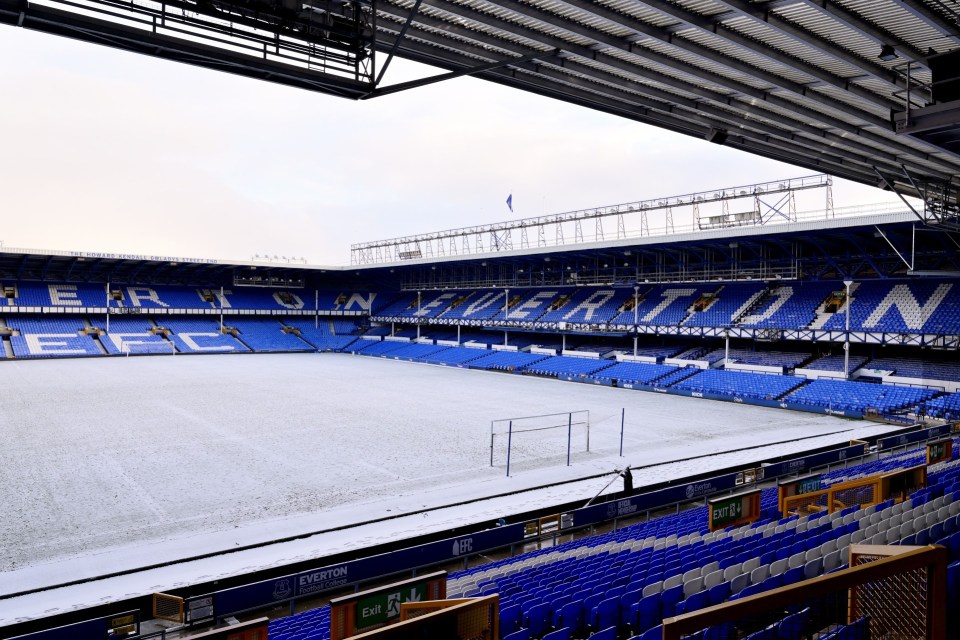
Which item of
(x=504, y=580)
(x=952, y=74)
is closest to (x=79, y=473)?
(x=504, y=580)

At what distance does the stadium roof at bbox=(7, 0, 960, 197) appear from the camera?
20.2ft

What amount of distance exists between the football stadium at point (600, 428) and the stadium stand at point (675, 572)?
5cm

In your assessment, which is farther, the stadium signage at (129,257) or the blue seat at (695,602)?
the stadium signage at (129,257)

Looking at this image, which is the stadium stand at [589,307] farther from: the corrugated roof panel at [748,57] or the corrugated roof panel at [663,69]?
the corrugated roof panel at [748,57]

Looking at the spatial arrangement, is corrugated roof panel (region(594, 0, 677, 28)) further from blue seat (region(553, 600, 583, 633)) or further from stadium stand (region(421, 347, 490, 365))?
stadium stand (region(421, 347, 490, 365))

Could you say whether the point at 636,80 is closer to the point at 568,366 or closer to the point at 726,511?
the point at 726,511

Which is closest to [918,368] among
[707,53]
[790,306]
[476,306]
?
[790,306]

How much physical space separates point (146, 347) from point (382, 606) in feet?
198

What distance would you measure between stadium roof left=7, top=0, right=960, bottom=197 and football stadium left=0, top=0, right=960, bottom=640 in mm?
46

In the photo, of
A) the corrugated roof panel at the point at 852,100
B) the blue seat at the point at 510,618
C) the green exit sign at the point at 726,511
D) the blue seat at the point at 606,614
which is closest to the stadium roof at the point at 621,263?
the corrugated roof panel at the point at 852,100

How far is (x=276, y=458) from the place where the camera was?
20031 millimetres

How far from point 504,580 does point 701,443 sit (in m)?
15.9

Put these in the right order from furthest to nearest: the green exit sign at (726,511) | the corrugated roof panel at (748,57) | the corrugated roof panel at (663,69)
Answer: the green exit sign at (726,511)
the corrugated roof panel at (663,69)
the corrugated roof panel at (748,57)

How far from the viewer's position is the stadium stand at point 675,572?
228 inches
